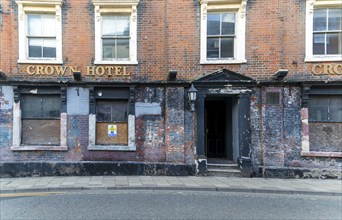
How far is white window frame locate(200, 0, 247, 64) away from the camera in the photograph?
906 centimetres

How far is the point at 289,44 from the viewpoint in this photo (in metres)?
9.04

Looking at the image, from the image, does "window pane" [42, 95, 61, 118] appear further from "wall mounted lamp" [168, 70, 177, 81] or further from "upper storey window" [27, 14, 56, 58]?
"wall mounted lamp" [168, 70, 177, 81]

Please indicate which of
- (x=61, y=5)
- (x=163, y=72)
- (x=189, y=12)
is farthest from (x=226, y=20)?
(x=61, y=5)

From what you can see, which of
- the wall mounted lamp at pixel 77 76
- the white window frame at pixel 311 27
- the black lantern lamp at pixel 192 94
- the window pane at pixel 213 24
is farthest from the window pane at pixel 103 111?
the white window frame at pixel 311 27

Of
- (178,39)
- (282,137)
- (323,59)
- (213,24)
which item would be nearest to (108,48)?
(178,39)

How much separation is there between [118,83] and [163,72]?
174cm

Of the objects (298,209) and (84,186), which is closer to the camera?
(298,209)

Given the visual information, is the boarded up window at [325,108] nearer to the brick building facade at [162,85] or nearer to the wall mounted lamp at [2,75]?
the brick building facade at [162,85]

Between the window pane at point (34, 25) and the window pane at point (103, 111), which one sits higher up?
the window pane at point (34, 25)

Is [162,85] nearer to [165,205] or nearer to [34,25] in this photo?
[165,205]

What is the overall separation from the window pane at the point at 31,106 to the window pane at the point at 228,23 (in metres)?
7.58

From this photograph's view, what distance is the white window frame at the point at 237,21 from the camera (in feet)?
29.7

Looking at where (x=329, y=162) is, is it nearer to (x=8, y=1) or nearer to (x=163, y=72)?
(x=163, y=72)

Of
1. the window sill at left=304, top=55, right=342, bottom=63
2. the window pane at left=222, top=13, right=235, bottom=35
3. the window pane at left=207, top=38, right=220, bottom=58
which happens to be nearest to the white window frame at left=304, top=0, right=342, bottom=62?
the window sill at left=304, top=55, right=342, bottom=63
